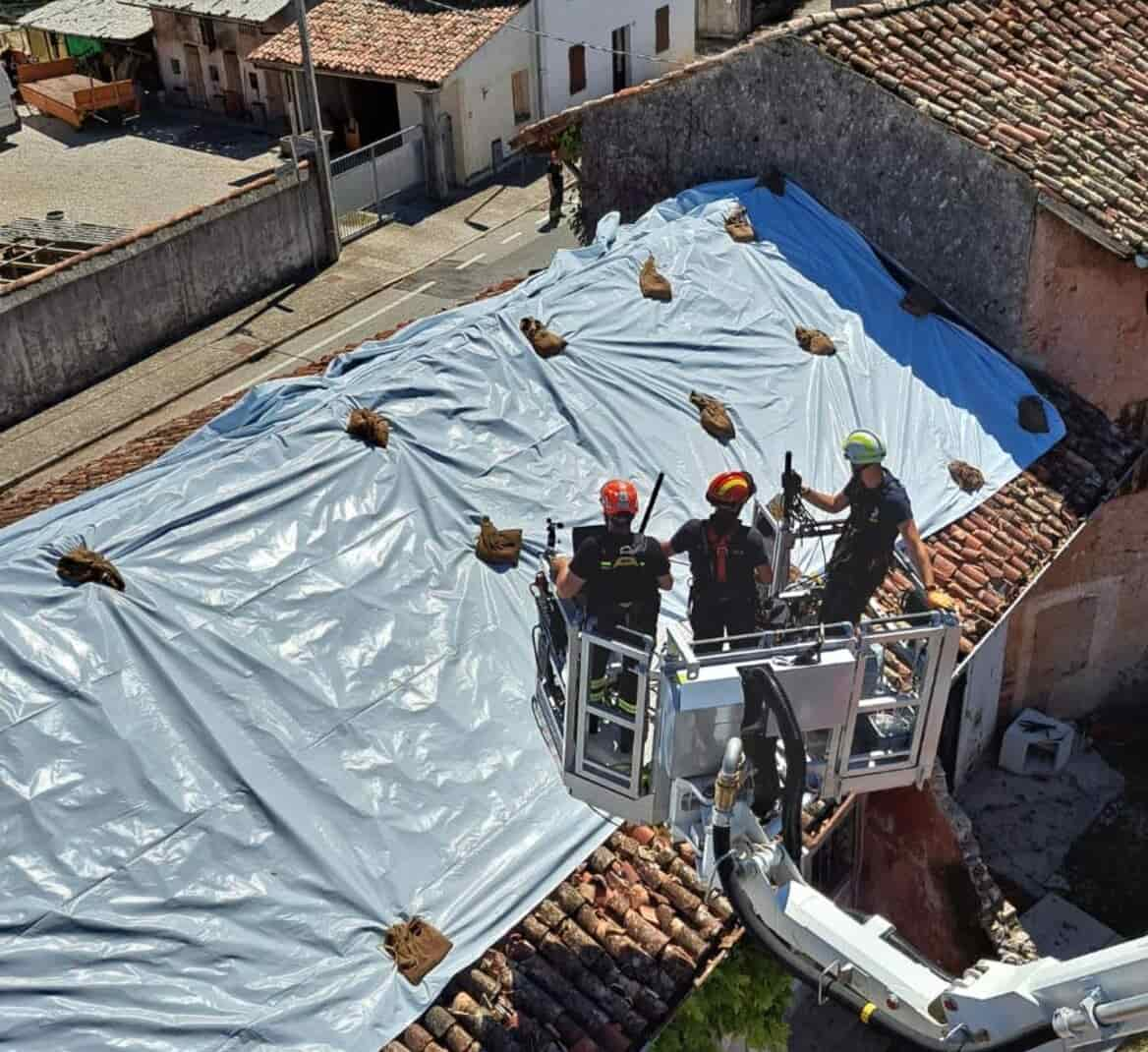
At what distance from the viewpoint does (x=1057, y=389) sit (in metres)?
14.6

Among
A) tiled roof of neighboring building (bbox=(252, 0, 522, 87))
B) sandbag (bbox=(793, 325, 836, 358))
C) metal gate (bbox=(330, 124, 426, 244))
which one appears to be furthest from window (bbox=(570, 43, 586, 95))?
sandbag (bbox=(793, 325, 836, 358))

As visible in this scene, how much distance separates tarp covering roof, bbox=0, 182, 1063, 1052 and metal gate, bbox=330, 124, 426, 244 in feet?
55.8

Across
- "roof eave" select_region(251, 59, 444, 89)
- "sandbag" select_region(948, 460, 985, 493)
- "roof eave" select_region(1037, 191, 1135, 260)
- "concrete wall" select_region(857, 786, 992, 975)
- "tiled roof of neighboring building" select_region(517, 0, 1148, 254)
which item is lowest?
"roof eave" select_region(251, 59, 444, 89)

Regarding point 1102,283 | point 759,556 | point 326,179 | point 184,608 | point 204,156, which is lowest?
point 204,156

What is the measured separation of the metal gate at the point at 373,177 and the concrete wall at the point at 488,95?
999mm

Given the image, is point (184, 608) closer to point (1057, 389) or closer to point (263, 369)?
point (1057, 389)

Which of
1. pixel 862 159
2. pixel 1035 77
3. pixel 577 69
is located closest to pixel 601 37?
pixel 577 69

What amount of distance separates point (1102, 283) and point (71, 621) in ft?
34.7

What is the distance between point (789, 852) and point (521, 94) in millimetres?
28457

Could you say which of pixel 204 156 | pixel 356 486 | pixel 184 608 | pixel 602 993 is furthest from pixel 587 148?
→ pixel 204 156

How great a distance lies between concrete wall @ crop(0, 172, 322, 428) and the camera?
2233 centimetres

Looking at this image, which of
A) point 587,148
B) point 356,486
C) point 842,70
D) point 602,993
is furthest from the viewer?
point 587,148

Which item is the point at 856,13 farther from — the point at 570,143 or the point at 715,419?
the point at 715,419

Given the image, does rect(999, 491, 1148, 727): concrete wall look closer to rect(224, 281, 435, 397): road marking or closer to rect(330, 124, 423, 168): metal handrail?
rect(224, 281, 435, 397): road marking
